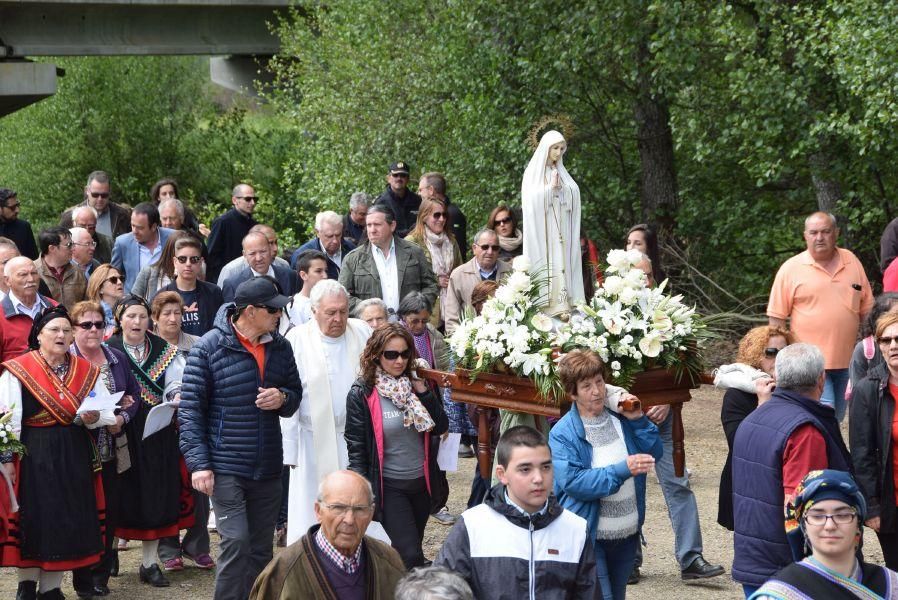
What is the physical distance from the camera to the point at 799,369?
6238mm

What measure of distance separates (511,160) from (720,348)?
3438mm

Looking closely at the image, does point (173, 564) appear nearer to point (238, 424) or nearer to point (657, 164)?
point (238, 424)

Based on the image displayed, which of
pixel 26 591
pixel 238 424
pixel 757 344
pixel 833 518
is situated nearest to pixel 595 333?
pixel 757 344

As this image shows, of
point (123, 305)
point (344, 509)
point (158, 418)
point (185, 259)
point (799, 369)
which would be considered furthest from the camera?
point (185, 259)

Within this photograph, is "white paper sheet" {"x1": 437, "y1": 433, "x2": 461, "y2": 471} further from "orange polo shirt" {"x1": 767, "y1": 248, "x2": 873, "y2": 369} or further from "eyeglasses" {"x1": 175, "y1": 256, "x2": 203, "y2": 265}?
"orange polo shirt" {"x1": 767, "y1": 248, "x2": 873, "y2": 369}

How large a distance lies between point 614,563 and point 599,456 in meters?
0.60

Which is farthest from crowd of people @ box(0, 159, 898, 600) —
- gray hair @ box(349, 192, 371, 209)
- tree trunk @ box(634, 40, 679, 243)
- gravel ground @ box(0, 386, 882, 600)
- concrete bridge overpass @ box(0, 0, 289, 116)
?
concrete bridge overpass @ box(0, 0, 289, 116)

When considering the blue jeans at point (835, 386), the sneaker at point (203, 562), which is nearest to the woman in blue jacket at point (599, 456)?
the sneaker at point (203, 562)

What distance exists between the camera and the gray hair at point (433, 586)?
15.8 ft

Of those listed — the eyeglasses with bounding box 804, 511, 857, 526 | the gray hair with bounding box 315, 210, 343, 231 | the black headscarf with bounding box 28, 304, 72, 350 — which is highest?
the gray hair with bounding box 315, 210, 343, 231

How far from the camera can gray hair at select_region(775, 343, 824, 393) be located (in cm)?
624

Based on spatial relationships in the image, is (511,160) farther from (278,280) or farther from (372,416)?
(372,416)

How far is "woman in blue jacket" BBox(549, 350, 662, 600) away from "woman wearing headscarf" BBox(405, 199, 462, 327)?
17.4 ft

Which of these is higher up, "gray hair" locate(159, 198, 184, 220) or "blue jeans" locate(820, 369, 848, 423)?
"gray hair" locate(159, 198, 184, 220)
